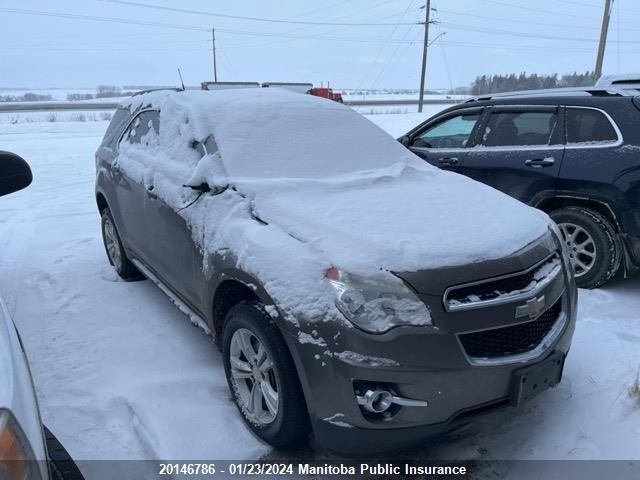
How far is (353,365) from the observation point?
2047mm

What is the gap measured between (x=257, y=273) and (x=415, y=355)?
2.68 ft

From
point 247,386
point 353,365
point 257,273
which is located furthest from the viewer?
point 247,386

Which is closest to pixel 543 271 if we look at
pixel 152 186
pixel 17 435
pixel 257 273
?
pixel 257 273

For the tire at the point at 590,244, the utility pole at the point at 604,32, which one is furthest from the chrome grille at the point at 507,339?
the utility pole at the point at 604,32

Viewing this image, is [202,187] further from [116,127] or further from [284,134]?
[116,127]

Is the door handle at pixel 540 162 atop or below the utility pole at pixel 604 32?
below

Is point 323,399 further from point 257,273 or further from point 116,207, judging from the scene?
point 116,207

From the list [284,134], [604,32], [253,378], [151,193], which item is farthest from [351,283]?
[604,32]

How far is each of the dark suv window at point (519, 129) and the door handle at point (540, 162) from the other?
0.19 metres

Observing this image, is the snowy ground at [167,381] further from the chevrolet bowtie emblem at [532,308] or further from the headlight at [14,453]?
the headlight at [14,453]

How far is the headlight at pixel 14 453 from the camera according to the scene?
3.94ft

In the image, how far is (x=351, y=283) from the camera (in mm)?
2135

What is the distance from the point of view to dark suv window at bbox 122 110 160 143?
414 centimetres

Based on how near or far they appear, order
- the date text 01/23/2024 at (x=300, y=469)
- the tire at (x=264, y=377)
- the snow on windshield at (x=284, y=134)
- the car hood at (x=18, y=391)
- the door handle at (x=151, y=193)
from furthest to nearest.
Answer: the door handle at (x=151, y=193)
the snow on windshield at (x=284, y=134)
the date text 01/23/2024 at (x=300, y=469)
the tire at (x=264, y=377)
the car hood at (x=18, y=391)
